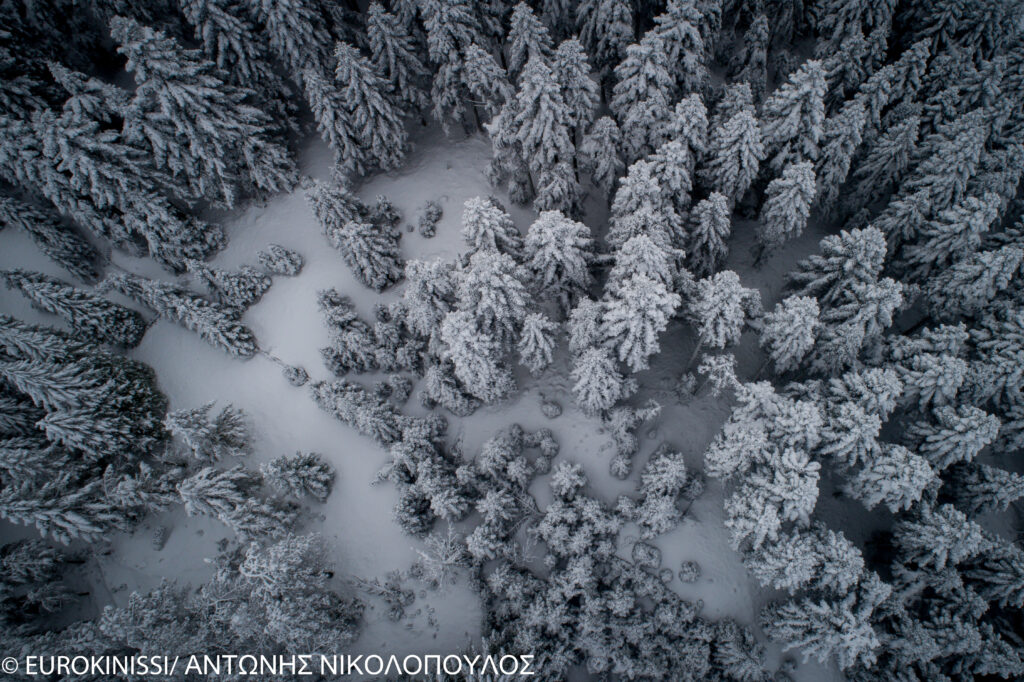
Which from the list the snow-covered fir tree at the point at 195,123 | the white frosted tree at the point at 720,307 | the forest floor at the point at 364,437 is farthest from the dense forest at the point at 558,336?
the forest floor at the point at 364,437

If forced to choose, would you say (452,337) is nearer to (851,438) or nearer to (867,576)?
(851,438)

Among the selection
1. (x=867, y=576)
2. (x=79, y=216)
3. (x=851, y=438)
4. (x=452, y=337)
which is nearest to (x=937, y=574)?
(x=867, y=576)

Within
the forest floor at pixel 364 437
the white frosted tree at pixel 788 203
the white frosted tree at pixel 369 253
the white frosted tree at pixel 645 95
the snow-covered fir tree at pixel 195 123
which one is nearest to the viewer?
the white frosted tree at pixel 788 203

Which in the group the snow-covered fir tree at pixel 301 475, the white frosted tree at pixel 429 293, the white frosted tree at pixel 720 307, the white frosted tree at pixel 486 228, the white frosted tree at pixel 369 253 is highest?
the white frosted tree at pixel 720 307

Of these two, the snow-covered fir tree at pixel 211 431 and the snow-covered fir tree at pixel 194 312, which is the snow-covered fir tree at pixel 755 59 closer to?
the snow-covered fir tree at pixel 194 312

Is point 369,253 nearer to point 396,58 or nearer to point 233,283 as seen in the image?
point 233,283

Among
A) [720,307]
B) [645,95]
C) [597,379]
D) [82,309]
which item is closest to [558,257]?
[597,379]
